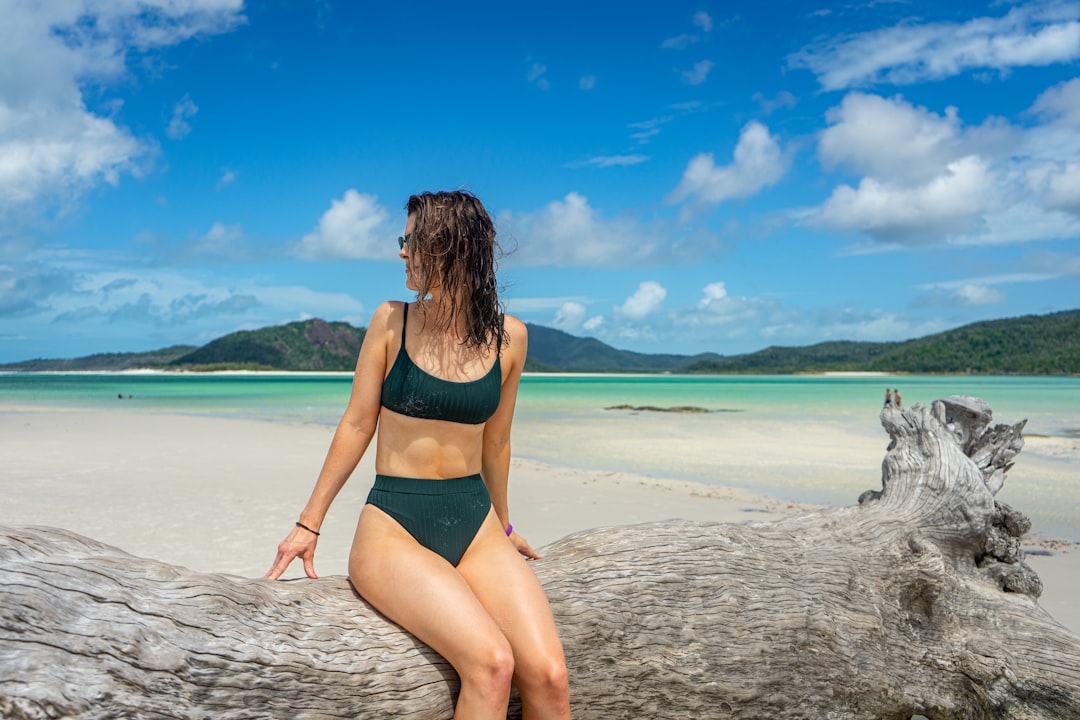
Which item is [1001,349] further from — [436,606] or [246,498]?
[436,606]

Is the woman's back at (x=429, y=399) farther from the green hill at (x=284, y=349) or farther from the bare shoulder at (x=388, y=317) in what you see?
the green hill at (x=284, y=349)

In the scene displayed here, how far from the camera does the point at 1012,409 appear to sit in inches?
1516

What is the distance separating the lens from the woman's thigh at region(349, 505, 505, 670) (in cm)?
296

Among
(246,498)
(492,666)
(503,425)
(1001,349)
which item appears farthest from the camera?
(1001,349)

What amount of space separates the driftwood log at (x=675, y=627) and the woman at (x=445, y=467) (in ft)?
0.98

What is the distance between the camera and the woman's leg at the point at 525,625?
9.89 feet

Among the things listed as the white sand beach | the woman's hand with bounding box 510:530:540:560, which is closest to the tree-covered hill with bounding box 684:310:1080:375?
the white sand beach

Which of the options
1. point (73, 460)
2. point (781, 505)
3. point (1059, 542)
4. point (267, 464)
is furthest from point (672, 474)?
point (73, 460)

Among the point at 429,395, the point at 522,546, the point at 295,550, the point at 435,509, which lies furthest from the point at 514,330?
the point at 295,550

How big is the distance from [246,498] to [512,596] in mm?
10275

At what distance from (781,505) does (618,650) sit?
31.1ft

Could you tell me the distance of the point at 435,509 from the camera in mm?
3385

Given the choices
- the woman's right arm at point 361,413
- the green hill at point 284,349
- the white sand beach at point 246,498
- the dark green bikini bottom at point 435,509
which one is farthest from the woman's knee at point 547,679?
the green hill at point 284,349

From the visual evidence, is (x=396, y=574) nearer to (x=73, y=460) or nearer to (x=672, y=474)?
(x=672, y=474)
